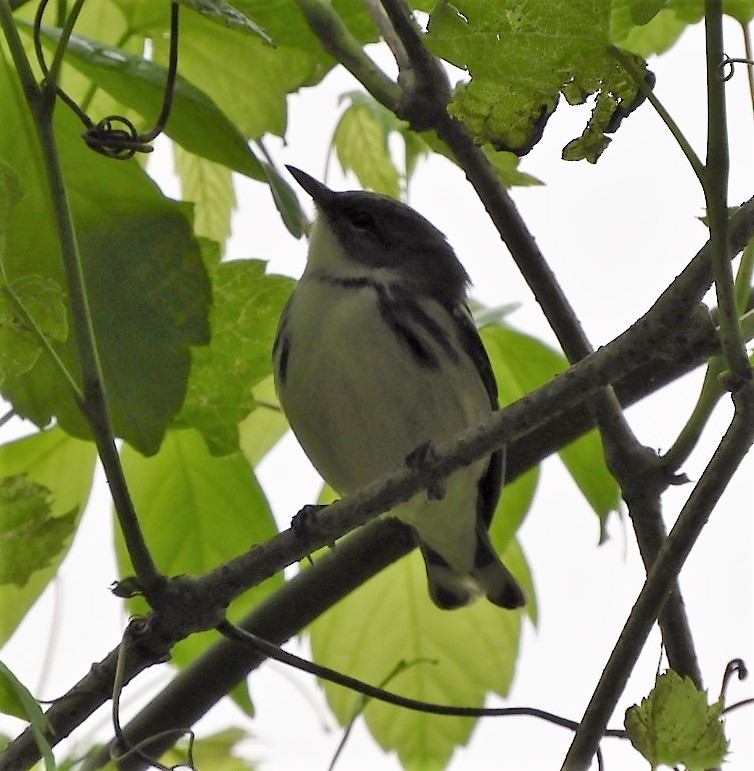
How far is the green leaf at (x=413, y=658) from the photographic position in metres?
1.22

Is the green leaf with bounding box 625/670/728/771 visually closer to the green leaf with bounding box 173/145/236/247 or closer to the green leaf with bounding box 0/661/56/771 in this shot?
the green leaf with bounding box 0/661/56/771

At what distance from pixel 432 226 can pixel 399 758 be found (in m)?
0.86

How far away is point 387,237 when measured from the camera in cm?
170

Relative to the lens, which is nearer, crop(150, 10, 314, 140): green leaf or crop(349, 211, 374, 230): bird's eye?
crop(150, 10, 314, 140): green leaf

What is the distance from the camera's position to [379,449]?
153cm

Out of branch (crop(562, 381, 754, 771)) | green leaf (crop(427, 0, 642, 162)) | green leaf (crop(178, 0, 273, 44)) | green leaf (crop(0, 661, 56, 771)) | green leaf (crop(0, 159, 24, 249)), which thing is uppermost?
green leaf (crop(178, 0, 273, 44))

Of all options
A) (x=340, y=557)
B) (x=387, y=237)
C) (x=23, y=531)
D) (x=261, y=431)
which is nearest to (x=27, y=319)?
(x=23, y=531)

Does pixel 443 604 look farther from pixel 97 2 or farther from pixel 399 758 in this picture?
pixel 97 2

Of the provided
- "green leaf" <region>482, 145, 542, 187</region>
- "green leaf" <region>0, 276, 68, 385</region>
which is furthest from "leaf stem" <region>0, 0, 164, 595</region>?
"green leaf" <region>482, 145, 542, 187</region>

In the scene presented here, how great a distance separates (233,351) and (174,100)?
0.86 feet

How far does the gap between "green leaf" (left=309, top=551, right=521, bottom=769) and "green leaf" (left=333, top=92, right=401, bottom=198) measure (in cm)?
46

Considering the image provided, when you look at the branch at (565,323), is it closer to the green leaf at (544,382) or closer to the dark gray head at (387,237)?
the green leaf at (544,382)

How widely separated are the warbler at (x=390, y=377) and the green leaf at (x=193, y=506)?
0.78ft

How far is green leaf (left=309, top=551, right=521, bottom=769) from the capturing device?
1.22 metres
